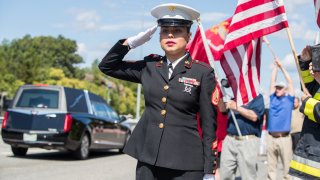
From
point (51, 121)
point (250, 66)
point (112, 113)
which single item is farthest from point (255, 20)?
point (112, 113)

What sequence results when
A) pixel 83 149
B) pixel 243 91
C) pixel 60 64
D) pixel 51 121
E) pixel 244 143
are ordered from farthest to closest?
1. pixel 60 64
2. pixel 83 149
3. pixel 51 121
4. pixel 244 143
5. pixel 243 91

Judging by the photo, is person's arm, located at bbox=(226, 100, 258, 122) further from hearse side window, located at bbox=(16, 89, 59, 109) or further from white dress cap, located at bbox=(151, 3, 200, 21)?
hearse side window, located at bbox=(16, 89, 59, 109)

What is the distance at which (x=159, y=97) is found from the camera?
13.5ft

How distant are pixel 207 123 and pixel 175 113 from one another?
229 mm

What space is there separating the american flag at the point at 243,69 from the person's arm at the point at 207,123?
3.32m

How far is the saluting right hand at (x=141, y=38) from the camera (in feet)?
14.0

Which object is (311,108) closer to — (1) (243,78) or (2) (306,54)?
(2) (306,54)

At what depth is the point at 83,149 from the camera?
1402 centimetres

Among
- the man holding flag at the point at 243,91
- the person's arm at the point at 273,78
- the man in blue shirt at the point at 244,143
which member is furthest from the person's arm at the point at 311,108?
the person's arm at the point at 273,78

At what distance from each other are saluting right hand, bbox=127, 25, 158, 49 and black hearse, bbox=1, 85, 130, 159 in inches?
359

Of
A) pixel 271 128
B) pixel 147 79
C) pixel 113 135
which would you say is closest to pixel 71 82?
pixel 113 135

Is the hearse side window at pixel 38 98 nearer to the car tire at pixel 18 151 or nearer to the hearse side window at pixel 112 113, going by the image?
the car tire at pixel 18 151

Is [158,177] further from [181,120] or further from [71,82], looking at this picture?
[71,82]

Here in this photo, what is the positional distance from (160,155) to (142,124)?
0.30 metres
